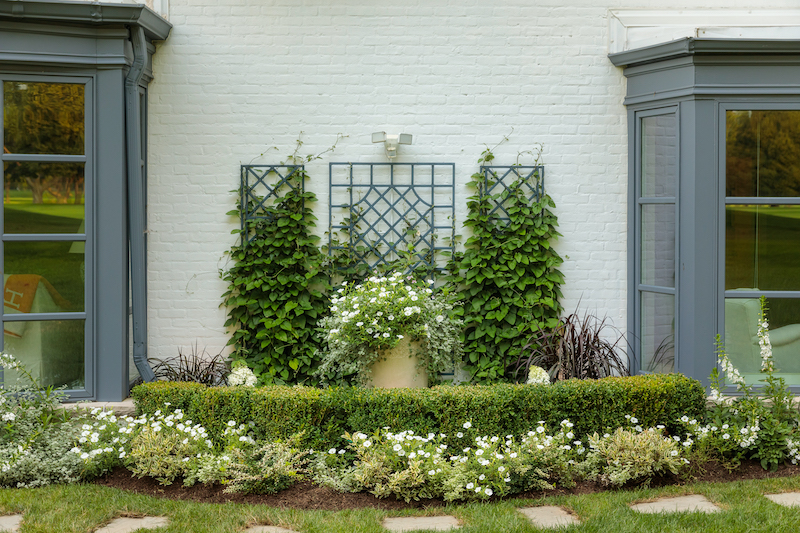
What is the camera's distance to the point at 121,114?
4.20 meters

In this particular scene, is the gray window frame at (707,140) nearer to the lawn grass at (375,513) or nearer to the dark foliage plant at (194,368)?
the lawn grass at (375,513)

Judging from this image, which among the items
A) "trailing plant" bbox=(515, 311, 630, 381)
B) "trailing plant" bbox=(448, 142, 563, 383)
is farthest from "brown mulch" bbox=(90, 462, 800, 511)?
"trailing plant" bbox=(448, 142, 563, 383)

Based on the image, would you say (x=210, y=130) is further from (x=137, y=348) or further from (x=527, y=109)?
(x=527, y=109)

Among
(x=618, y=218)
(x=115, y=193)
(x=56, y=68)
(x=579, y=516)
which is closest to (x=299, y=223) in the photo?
(x=115, y=193)

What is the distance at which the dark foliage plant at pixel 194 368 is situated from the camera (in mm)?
A: 4695

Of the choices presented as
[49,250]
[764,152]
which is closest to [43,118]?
[49,250]

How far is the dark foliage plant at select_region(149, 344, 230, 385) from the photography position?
15.4 ft

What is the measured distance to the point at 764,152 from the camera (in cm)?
445

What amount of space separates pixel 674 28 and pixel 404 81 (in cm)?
211

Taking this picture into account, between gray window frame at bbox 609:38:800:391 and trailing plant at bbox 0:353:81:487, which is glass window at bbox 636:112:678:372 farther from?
trailing plant at bbox 0:353:81:487

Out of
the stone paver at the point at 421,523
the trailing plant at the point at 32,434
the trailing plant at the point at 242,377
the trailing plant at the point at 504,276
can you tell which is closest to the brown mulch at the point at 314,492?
the stone paver at the point at 421,523

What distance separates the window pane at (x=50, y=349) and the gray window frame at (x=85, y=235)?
0.04 meters

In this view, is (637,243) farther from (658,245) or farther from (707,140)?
(707,140)

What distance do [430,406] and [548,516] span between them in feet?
3.04
